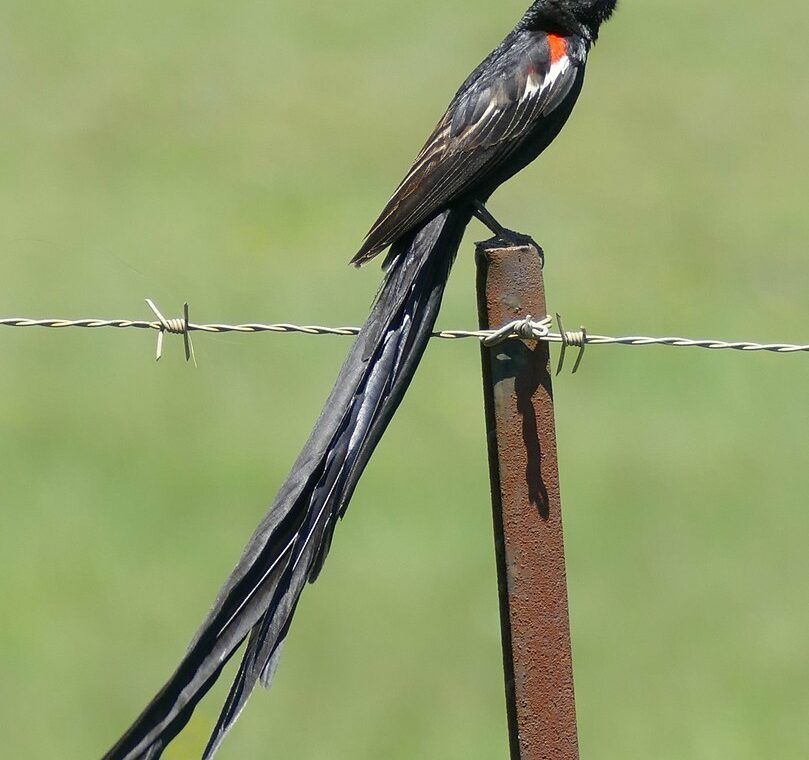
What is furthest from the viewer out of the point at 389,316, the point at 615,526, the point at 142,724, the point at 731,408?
the point at 731,408

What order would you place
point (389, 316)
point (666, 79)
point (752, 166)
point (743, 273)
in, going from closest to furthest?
point (389, 316) → point (743, 273) → point (752, 166) → point (666, 79)

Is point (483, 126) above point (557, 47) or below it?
below

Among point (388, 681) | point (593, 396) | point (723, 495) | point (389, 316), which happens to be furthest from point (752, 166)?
point (389, 316)

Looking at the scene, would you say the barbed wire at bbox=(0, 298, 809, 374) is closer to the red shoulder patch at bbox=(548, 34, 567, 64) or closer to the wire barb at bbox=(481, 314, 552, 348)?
the wire barb at bbox=(481, 314, 552, 348)

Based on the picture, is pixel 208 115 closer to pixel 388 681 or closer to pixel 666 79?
pixel 666 79

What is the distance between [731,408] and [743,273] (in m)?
3.24

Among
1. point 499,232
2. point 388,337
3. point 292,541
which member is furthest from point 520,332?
point 499,232

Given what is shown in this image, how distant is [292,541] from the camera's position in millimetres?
3314

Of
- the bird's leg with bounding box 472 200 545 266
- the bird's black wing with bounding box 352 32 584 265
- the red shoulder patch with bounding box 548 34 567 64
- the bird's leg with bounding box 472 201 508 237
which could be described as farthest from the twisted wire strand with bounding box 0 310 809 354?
the red shoulder patch with bounding box 548 34 567 64

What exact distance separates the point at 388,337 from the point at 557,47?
1620 mm

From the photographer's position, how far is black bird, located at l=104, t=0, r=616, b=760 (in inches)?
125

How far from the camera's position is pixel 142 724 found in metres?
3.09

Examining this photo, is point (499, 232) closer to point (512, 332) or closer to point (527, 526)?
point (512, 332)

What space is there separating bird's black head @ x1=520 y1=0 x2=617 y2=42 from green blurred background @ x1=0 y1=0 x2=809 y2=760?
340 cm
